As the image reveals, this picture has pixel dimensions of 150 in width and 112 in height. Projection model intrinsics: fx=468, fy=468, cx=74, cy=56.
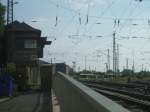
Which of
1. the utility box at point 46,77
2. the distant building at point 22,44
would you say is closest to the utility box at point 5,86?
the utility box at point 46,77

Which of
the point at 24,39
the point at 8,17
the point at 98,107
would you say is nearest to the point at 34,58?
the point at 24,39

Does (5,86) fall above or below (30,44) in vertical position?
below

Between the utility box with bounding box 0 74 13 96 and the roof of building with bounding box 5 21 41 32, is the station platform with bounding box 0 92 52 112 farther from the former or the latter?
the roof of building with bounding box 5 21 41 32

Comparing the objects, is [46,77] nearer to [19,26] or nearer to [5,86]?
[5,86]

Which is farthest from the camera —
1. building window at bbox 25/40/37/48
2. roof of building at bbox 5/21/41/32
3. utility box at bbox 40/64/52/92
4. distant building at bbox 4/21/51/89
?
roof of building at bbox 5/21/41/32

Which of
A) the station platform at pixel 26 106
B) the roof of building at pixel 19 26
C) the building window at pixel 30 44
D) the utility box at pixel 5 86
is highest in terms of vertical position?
the roof of building at pixel 19 26

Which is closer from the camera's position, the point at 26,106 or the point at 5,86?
the point at 26,106

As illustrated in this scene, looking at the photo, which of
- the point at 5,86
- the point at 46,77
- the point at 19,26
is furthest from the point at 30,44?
the point at 5,86

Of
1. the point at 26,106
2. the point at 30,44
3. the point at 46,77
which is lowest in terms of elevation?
the point at 26,106

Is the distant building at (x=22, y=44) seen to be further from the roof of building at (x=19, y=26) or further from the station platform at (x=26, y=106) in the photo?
the station platform at (x=26, y=106)

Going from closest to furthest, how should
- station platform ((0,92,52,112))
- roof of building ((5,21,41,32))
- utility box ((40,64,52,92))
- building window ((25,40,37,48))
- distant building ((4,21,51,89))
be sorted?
station platform ((0,92,52,112)) < utility box ((40,64,52,92)) < distant building ((4,21,51,89)) < building window ((25,40,37,48)) < roof of building ((5,21,41,32))

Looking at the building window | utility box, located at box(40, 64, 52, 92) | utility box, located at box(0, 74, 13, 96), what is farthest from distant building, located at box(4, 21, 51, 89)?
utility box, located at box(0, 74, 13, 96)

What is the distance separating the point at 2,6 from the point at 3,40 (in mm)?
5211

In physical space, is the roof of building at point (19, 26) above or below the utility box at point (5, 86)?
above
